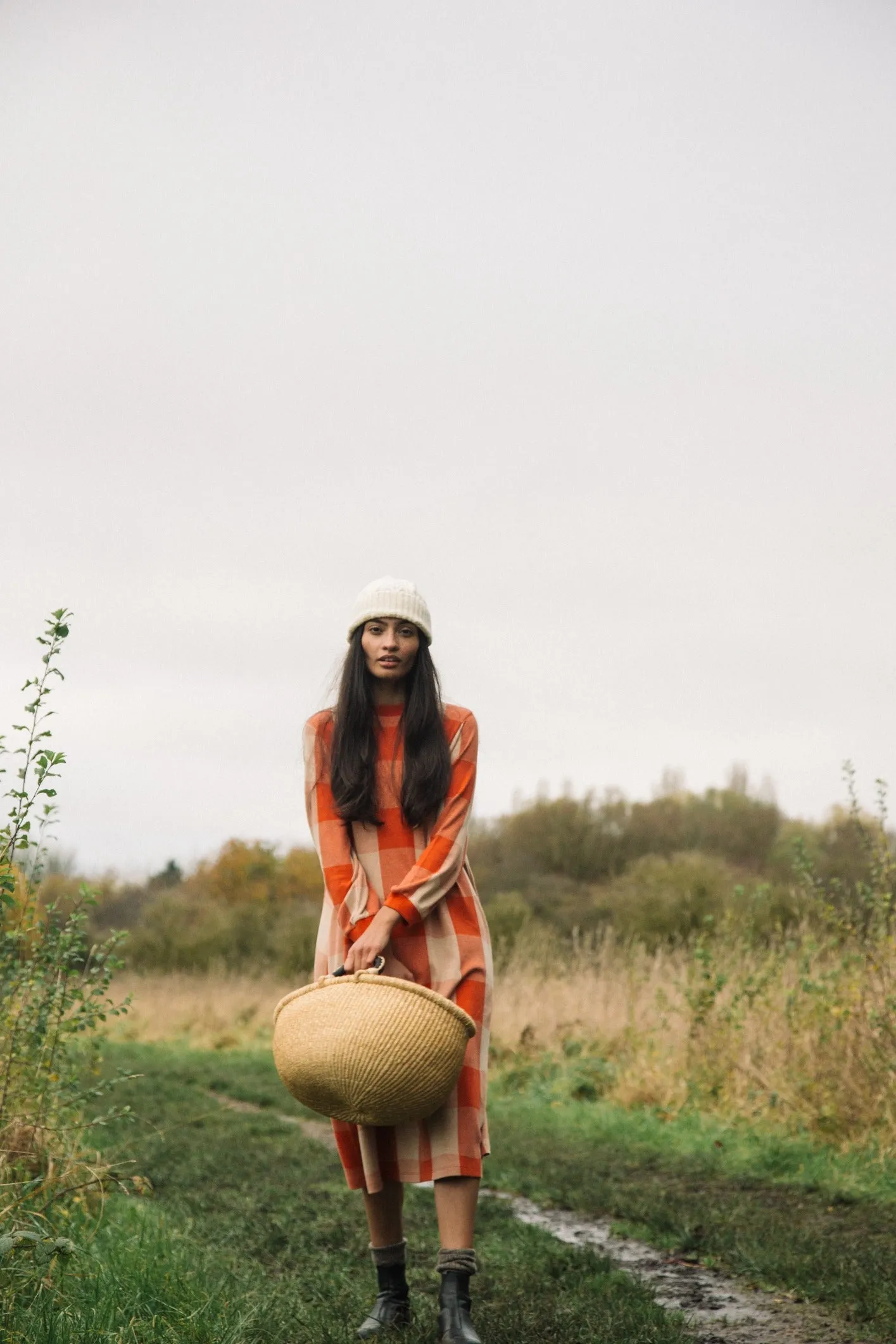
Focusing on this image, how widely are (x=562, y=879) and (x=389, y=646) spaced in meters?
32.5

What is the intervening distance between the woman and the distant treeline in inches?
682

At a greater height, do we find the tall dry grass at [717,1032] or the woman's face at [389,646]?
the woman's face at [389,646]

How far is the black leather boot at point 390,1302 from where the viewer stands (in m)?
3.84

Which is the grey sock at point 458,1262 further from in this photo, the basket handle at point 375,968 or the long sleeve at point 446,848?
the long sleeve at point 446,848

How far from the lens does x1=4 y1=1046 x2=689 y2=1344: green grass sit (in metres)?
3.38

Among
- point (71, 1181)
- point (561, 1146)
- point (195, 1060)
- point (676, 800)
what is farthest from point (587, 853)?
point (71, 1181)

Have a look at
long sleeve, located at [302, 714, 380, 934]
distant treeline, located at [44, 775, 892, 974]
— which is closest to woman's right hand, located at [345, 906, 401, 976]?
long sleeve, located at [302, 714, 380, 934]

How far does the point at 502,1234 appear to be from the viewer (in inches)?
223

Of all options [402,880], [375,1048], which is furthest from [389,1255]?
[402,880]

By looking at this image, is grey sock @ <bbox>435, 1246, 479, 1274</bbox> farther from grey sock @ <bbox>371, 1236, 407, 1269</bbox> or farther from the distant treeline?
the distant treeline

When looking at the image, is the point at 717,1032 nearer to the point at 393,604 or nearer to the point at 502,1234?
the point at 502,1234

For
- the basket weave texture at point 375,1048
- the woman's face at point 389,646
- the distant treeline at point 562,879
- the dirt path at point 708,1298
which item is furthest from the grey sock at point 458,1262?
the distant treeline at point 562,879

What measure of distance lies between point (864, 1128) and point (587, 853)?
1179 inches

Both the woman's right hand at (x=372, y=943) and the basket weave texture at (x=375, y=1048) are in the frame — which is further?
the woman's right hand at (x=372, y=943)
